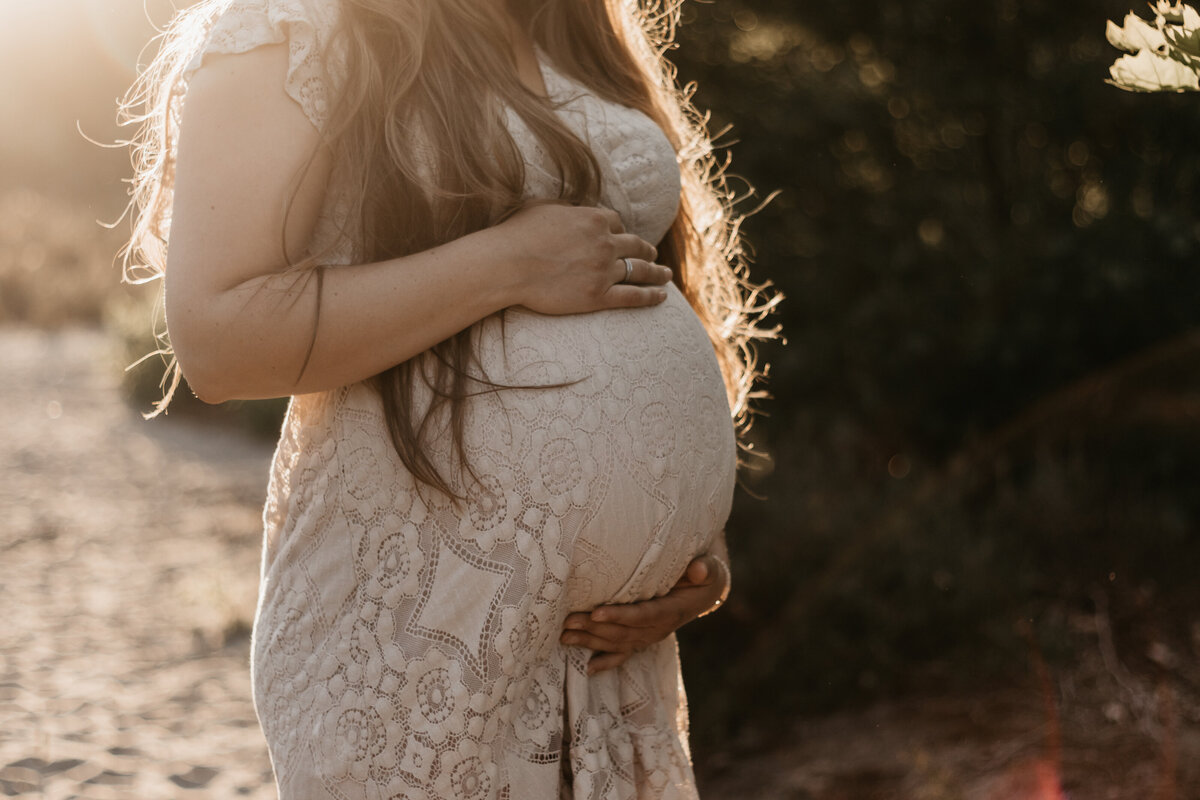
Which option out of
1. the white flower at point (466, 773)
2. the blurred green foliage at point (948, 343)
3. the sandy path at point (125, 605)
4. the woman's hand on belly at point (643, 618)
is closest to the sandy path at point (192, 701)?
the sandy path at point (125, 605)

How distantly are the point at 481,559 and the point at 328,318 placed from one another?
0.35 metres

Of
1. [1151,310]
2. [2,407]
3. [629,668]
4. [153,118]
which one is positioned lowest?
[2,407]

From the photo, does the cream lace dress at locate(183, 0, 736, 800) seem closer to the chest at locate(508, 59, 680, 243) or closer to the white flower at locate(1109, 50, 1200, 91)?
the chest at locate(508, 59, 680, 243)

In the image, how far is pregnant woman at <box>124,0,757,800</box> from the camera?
129cm

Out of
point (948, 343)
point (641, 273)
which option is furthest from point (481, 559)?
point (948, 343)

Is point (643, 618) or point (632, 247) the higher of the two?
point (632, 247)

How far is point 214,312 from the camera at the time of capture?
50.1 inches

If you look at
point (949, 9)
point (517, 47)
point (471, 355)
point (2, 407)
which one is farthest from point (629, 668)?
point (2, 407)

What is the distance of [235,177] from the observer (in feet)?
4.12

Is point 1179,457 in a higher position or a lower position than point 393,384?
lower

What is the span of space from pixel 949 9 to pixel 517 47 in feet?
10.8

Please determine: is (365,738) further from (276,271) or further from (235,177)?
(235,177)

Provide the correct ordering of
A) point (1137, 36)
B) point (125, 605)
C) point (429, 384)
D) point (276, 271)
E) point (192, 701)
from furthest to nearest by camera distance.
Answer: point (125, 605)
point (192, 701)
point (429, 384)
point (276, 271)
point (1137, 36)

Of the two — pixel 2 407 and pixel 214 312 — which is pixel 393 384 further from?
pixel 2 407
